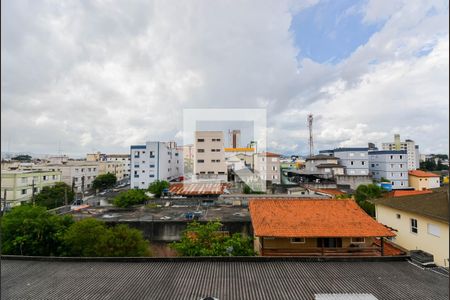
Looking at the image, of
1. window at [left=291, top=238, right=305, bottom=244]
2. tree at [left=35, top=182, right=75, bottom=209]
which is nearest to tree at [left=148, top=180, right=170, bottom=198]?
tree at [left=35, top=182, right=75, bottom=209]

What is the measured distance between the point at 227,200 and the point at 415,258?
15568 mm

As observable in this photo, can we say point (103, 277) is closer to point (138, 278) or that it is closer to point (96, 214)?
point (138, 278)

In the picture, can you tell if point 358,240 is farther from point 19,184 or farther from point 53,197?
point 19,184

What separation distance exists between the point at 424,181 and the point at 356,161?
8.29 meters

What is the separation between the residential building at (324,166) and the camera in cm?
3195

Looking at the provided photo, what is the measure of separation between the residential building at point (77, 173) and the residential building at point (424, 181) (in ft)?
141

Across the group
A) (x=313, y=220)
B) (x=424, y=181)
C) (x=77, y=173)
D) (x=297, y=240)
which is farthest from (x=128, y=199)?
(x=424, y=181)

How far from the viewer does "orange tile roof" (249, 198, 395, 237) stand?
29.7 feet

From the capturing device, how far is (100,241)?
9008mm

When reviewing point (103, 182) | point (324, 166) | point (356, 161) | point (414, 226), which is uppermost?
point (356, 161)

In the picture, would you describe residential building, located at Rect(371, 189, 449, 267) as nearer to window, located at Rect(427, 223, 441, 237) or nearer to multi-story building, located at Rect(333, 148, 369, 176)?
window, located at Rect(427, 223, 441, 237)

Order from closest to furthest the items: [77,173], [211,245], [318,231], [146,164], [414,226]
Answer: [211,245], [318,231], [414,226], [146,164], [77,173]

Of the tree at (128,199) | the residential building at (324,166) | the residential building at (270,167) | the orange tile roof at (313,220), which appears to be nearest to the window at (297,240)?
the orange tile roof at (313,220)

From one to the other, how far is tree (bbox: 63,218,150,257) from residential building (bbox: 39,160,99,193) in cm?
2561
